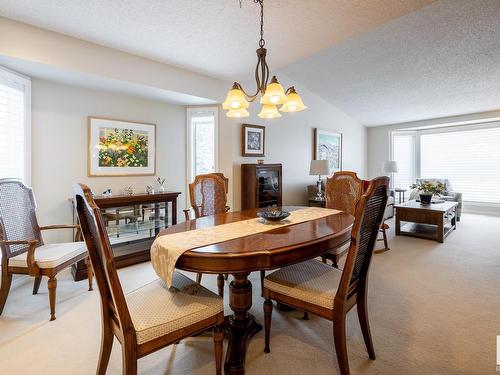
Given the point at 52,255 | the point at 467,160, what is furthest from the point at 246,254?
the point at 467,160

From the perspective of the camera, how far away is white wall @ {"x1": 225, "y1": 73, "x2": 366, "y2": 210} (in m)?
4.37

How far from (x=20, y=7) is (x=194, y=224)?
2265mm

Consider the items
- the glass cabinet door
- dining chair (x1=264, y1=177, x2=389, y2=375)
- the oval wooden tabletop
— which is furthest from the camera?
the glass cabinet door

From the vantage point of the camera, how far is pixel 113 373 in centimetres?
158

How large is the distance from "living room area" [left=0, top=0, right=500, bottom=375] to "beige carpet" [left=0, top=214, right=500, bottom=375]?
0.05ft

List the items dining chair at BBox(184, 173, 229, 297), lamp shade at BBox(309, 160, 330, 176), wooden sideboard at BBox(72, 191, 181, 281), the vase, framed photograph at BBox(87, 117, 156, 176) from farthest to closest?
1. lamp shade at BBox(309, 160, 330, 176)
2. the vase
3. framed photograph at BBox(87, 117, 156, 176)
4. wooden sideboard at BBox(72, 191, 181, 281)
5. dining chair at BBox(184, 173, 229, 297)

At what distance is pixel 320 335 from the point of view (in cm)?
192

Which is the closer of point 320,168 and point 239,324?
point 239,324

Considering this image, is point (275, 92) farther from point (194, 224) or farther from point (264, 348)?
point (264, 348)

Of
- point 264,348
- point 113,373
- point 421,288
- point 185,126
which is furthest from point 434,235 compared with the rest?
point 113,373

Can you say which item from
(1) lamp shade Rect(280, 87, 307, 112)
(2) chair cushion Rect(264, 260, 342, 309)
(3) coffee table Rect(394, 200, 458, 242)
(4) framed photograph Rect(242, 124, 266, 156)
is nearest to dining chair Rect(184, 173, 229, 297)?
(1) lamp shade Rect(280, 87, 307, 112)

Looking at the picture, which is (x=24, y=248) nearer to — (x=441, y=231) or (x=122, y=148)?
(x=122, y=148)

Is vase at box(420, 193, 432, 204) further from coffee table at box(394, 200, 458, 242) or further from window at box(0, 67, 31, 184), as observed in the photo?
window at box(0, 67, 31, 184)

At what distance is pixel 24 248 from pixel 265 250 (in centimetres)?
230
